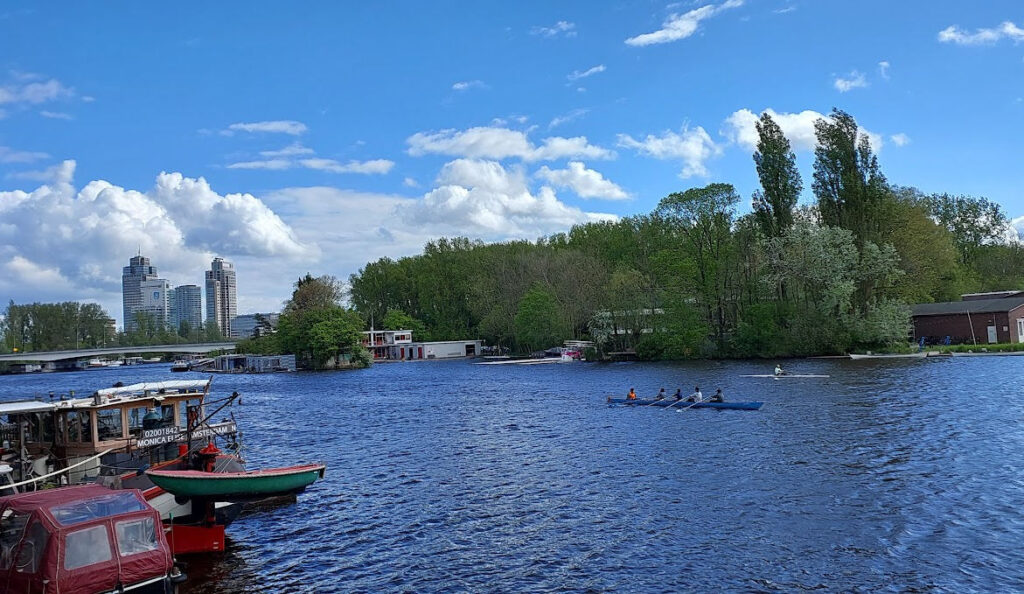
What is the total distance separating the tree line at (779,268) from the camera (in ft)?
294

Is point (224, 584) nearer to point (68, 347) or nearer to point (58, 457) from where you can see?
point (58, 457)

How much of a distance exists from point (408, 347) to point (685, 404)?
12341cm

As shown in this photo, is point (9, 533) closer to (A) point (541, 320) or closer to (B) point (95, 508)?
(B) point (95, 508)

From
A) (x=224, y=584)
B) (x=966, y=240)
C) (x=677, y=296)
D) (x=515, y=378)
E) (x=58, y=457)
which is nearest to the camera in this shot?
(x=224, y=584)

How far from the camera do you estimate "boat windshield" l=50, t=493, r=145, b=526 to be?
15.6 meters

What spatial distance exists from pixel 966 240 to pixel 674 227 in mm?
71423

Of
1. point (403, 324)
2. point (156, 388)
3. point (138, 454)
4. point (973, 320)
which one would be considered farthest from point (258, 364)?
point (973, 320)

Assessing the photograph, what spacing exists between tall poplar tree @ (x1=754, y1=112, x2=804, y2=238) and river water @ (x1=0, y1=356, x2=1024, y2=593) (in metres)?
45.8

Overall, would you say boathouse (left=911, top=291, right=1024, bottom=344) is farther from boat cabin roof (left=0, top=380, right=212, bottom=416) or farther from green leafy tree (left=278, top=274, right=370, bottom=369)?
boat cabin roof (left=0, top=380, right=212, bottom=416)

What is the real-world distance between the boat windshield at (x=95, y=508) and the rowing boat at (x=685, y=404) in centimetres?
4098

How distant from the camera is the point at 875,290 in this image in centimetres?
9238

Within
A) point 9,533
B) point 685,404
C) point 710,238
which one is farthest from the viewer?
point 710,238

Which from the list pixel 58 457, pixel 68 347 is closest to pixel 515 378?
pixel 58 457

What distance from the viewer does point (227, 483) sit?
22.3 m
